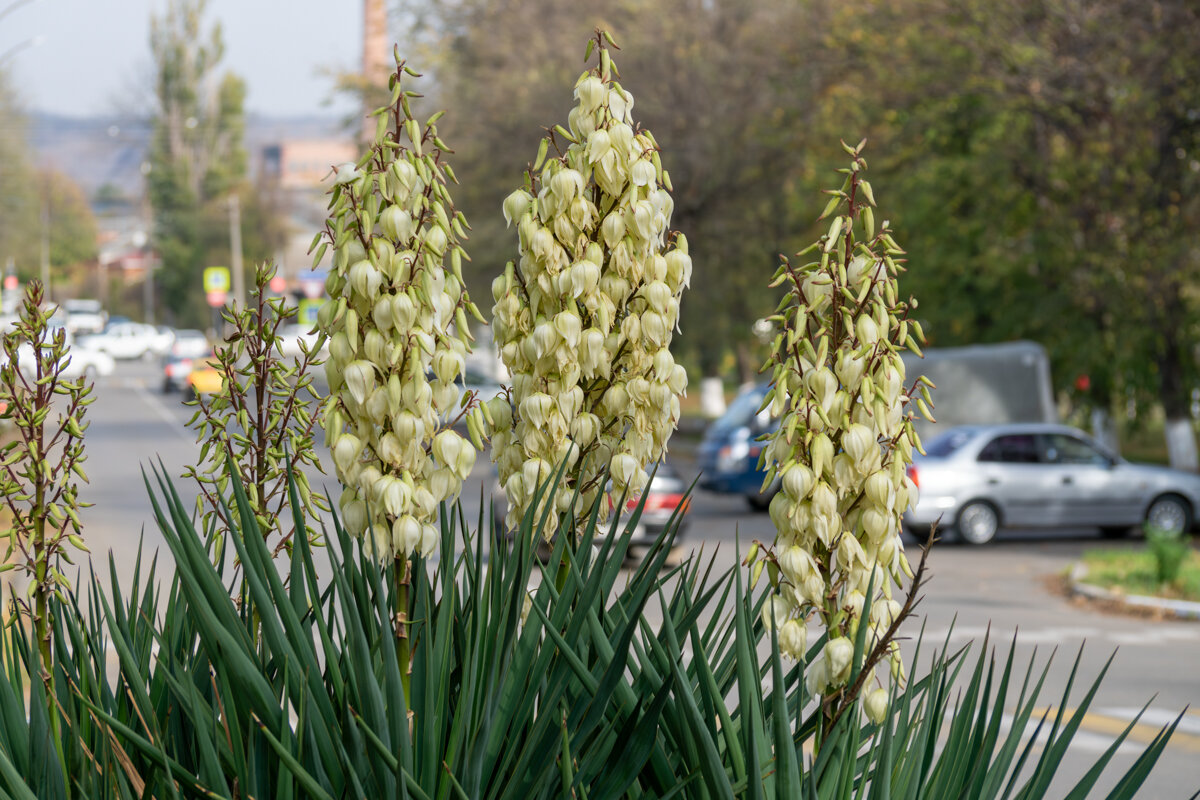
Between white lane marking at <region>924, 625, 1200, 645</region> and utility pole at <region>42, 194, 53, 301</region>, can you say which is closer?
white lane marking at <region>924, 625, 1200, 645</region>

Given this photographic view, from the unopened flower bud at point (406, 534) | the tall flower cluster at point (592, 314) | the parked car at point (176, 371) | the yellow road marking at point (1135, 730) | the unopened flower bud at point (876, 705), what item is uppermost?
the tall flower cluster at point (592, 314)

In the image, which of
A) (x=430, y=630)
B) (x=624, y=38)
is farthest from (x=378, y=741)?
(x=624, y=38)

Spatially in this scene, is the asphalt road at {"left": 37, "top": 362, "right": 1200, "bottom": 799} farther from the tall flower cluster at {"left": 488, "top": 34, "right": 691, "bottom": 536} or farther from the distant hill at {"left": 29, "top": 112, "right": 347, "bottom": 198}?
the distant hill at {"left": 29, "top": 112, "right": 347, "bottom": 198}

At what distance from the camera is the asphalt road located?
804 centimetres

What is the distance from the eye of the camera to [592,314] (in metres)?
2.81

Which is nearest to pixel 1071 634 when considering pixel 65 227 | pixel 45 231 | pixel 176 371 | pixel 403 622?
pixel 403 622

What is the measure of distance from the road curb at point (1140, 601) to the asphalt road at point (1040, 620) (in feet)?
0.64

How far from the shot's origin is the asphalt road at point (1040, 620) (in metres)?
8.04

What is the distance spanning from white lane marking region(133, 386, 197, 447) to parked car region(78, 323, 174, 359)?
19891 mm

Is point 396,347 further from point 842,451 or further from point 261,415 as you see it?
point 842,451

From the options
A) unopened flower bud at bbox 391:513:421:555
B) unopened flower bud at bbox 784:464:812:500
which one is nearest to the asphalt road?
unopened flower bud at bbox 784:464:812:500

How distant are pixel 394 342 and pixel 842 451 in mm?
786

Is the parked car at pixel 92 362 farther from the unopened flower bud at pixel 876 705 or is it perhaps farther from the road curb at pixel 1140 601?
the unopened flower bud at pixel 876 705

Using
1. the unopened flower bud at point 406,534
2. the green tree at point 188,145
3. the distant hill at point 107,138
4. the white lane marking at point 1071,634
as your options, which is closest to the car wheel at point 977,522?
the white lane marking at point 1071,634
